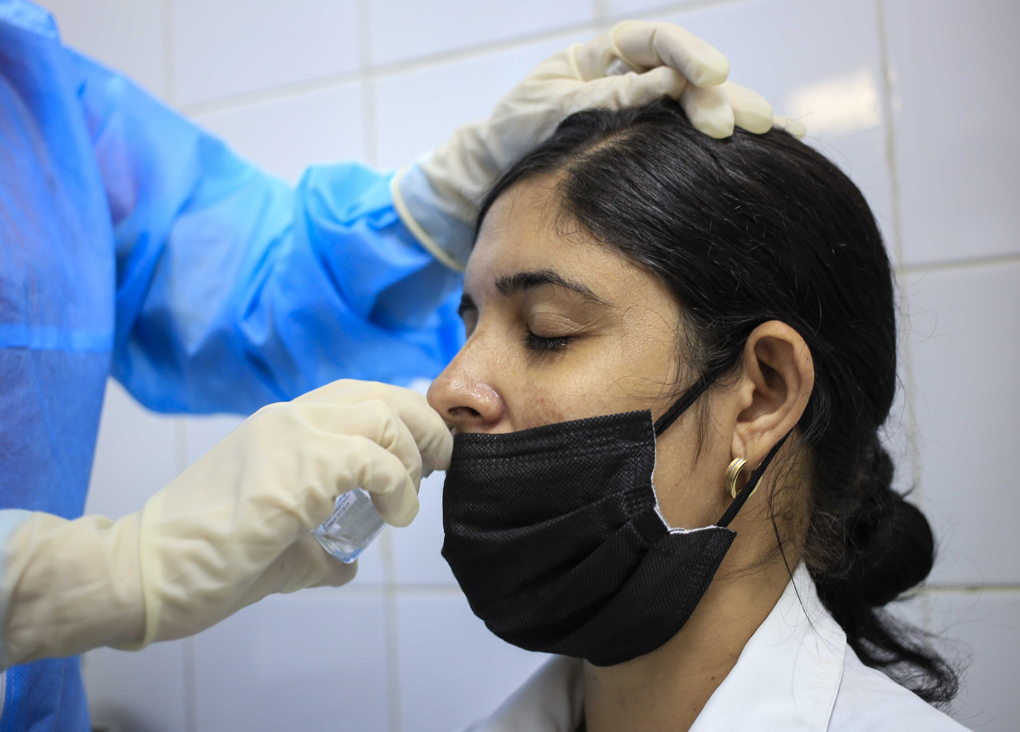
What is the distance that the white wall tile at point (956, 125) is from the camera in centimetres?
107

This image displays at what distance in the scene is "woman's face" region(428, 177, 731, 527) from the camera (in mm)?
771

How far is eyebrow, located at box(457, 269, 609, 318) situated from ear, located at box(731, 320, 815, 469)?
195 millimetres

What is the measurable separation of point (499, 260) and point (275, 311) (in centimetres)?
47

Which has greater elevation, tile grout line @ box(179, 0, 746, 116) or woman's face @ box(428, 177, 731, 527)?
tile grout line @ box(179, 0, 746, 116)

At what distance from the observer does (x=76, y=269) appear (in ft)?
3.02

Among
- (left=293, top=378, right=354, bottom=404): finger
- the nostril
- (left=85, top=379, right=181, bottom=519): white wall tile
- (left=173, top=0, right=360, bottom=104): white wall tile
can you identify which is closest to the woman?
the nostril

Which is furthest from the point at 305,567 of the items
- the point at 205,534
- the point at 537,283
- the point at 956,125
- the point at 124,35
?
the point at 124,35

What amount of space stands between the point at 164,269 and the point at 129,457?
2.12 ft

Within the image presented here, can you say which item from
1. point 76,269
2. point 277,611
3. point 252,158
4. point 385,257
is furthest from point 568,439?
point 252,158

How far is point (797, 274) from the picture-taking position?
82 cm

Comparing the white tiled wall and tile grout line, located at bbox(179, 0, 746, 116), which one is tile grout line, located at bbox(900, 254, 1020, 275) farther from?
tile grout line, located at bbox(179, 0, 746, 116)

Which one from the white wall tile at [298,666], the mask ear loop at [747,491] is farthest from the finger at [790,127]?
the white wall tile at [298,666]

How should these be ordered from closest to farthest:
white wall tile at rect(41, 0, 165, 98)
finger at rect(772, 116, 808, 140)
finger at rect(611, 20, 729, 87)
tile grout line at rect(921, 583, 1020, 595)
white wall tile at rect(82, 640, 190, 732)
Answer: finger at rect(611, 20, 729, 87), finger at rect(772, 116, 808, 140), tile grout line at rect(921, 583, 1020, 595), white wall tile at rect(82, 640, 190, 732), white wall tile at rect(41, 0, 165, 98)

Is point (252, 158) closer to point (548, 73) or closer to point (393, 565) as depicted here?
point (548, 73)
